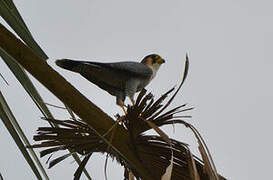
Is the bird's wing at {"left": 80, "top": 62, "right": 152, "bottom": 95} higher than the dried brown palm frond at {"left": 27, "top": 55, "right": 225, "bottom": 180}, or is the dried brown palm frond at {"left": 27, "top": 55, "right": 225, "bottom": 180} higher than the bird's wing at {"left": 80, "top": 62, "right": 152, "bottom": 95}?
the bird's wing at {"left": 80, "top": 62, "right": 152, "bottom": 95}

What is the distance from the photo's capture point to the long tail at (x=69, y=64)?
1.62 m

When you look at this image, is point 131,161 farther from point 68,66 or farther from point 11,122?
point 68,66

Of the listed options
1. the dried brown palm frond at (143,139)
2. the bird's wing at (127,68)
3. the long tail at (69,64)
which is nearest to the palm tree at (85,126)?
the dried brown palm frond at (143,139)

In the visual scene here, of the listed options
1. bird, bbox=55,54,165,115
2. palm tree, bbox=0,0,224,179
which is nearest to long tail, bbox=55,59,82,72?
bird, bbox=55,54,165,115

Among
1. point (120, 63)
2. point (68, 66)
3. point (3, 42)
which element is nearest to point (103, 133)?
point (3, 42)

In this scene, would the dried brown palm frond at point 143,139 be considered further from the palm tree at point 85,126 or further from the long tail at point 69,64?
the long tail at point 69,64

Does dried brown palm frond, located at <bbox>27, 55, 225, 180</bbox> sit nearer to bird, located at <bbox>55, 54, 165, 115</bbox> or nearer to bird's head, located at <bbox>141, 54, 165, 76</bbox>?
bird, located at <bbox>55, 54, 165, 115</bbox>

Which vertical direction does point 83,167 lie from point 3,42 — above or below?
below

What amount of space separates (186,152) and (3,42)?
1.59 ft

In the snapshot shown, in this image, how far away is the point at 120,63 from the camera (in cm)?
187

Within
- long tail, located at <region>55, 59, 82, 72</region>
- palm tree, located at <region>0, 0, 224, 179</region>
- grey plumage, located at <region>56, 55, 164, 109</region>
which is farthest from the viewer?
grey plumage, located at <region>56, 55, 164, 109</region>

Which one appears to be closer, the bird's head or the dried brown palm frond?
the dried brown palm frond

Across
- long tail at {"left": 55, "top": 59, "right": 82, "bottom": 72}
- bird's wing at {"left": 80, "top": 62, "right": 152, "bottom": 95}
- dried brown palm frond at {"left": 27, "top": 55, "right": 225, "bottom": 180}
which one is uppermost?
long tail at {"left": 55, "top": 59, "right": 82, "bottom": 72}

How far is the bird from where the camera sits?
166 cm
